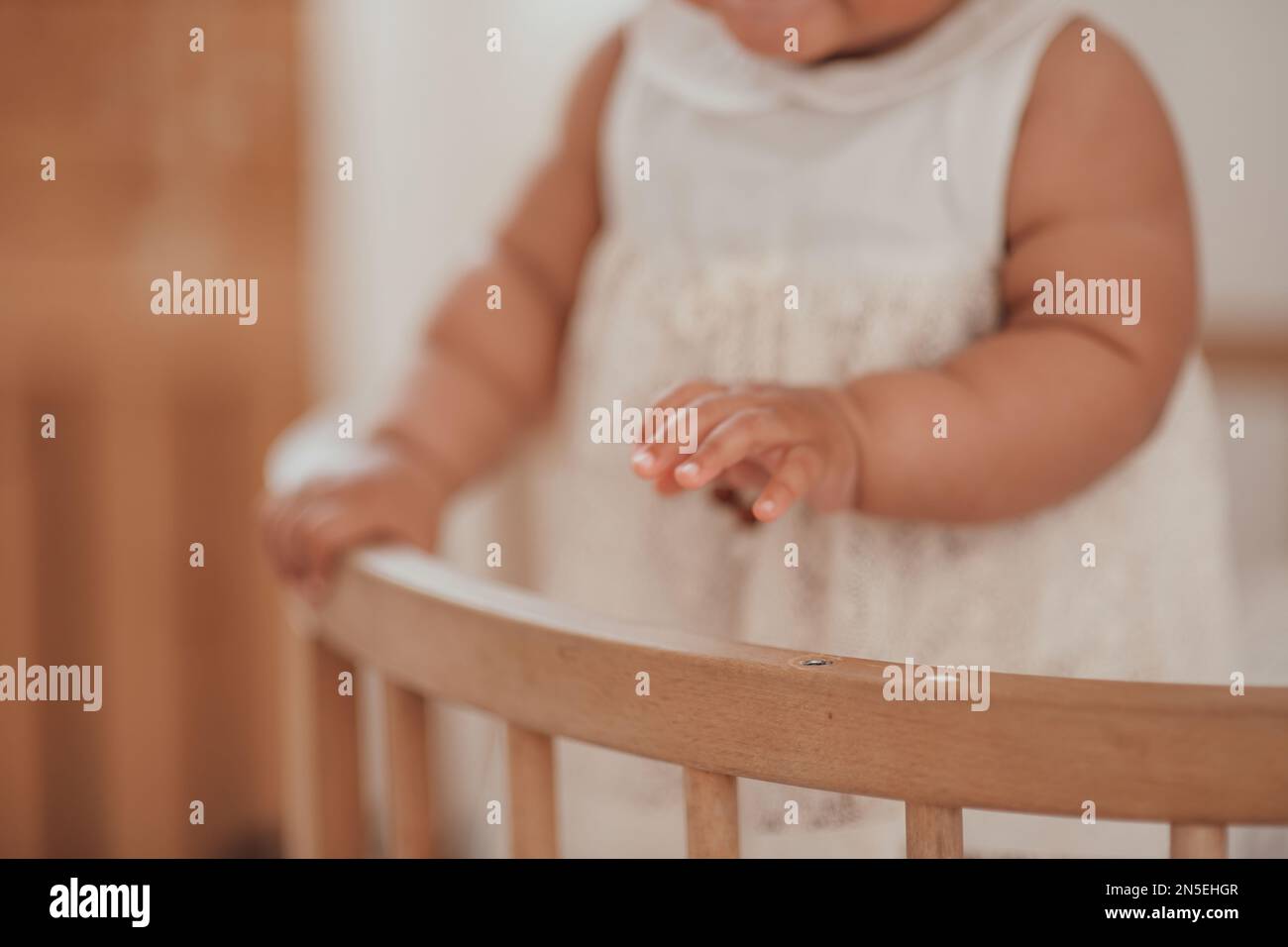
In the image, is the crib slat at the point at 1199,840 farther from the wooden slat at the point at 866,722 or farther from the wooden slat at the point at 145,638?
the wooden slat at the point at 145,638

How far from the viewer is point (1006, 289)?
1.91ft

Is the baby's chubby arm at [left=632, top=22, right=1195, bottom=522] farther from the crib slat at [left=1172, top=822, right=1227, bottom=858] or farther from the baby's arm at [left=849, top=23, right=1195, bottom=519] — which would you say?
the crib slat at [left=1172, top=822, right=1227, bottom=858]

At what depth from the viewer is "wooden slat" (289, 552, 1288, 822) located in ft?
1.13

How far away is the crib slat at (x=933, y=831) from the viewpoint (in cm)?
38

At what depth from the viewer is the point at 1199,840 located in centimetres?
35

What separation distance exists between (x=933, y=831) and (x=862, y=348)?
0.90ft

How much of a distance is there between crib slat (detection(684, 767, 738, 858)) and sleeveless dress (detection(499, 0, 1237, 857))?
17cm

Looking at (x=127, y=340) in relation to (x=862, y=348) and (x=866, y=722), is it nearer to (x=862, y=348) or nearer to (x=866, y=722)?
(x=862, y=348)

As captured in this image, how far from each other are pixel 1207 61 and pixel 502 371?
2.85 feet

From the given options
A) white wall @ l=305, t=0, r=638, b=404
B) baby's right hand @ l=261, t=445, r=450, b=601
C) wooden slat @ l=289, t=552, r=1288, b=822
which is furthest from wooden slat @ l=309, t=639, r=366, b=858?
white wall @ l=305, t=0, r=638, b=404

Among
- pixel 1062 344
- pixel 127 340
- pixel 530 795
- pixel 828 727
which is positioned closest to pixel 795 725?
pixel 828 727

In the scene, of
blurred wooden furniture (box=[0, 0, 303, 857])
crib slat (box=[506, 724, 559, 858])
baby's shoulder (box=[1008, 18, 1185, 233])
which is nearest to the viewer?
crib slat (box=[506, 724, 559, 858])

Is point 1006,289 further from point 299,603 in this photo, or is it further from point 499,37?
point 499,37
